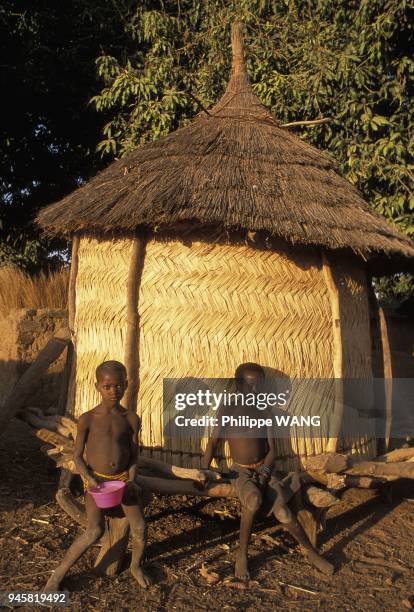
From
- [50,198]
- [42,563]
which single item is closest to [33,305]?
[50,198]

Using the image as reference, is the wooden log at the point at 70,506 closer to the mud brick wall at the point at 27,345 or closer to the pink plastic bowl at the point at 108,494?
the pink plastic bowl at the point at 108,494

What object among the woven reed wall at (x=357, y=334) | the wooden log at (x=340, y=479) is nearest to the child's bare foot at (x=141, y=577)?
the wooden log at (x=340, y=479)

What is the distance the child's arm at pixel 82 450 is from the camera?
11.8ft

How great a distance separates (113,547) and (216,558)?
0.72 meters

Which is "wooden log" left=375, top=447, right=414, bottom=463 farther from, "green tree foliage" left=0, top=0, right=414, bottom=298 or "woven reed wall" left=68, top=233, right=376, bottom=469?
"green tree foliage" left=0, top=0, right=414, bottom=298

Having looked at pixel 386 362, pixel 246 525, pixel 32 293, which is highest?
pixel 32 293

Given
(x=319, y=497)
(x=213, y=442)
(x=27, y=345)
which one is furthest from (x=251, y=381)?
(x=27, y=345)

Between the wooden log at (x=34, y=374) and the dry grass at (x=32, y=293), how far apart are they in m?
3.28

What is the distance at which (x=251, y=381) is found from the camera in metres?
4.16

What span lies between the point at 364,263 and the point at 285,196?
3.90 feet

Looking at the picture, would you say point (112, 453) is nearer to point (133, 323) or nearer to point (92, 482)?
point (92, 482)

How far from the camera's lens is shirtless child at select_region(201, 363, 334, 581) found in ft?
12.6

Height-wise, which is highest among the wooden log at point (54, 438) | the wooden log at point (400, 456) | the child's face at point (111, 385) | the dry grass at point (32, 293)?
the dry grass at point (32, 293)

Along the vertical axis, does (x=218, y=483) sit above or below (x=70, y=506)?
above
